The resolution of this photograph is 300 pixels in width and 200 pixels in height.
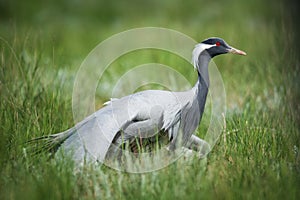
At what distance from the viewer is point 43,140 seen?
3.64 m

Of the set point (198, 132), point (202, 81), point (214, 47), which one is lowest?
point (198, 132)

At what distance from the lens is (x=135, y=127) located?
3.69 meters

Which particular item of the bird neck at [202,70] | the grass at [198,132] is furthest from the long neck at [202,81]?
the grass at [198,132]

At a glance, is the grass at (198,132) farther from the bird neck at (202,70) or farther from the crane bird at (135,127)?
the bird neck at (202,70)

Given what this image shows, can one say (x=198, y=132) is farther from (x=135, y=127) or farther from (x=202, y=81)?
(x=135, y=127)

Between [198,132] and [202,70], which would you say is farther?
[198,132]

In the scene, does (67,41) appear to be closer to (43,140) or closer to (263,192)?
(43,140)

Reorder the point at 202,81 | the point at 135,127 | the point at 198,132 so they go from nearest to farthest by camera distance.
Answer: the point at 135,127, the point at 202,81, the point at 198,132

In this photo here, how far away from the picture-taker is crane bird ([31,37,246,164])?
140 inches

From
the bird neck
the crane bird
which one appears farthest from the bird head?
the crane bird

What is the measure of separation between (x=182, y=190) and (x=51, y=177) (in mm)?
677

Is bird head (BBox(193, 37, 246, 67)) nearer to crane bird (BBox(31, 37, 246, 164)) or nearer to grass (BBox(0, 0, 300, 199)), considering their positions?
crane bird (BBox(31, 37, 246, 164))

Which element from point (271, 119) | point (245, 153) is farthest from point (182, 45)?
point (245, 153)

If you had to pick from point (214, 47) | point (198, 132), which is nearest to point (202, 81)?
point (214, 47)
